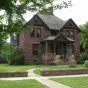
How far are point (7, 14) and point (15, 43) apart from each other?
3397cm

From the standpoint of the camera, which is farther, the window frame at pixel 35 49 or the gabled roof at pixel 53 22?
the gabled roof at pixel 53 22

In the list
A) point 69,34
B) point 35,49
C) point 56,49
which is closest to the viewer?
point 35,49

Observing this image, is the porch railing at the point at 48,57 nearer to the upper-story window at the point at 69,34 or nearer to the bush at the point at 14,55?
the bush at the point at 14,55

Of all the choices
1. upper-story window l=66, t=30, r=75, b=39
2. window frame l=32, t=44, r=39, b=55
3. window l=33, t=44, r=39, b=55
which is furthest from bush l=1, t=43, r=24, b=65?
upper-story window l=66, t=30, r=75, b=39

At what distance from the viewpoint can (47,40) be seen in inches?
1300

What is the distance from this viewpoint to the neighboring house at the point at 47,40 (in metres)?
34.1

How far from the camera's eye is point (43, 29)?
3581cm

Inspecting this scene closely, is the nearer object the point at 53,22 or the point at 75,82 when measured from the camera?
the point at 75,82

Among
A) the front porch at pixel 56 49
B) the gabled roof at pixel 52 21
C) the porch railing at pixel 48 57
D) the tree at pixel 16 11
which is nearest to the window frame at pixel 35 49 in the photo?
the front porch at pixel 56 49

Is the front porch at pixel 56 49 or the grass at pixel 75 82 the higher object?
the front porch at pixel 56 49

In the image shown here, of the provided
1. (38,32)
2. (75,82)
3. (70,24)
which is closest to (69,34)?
(70,24)

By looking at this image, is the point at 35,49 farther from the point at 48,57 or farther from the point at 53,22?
the point at 53,22

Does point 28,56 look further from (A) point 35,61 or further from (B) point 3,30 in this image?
(B) point 3,30

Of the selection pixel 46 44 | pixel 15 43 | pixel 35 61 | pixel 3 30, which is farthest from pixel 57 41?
pixel 3 30
